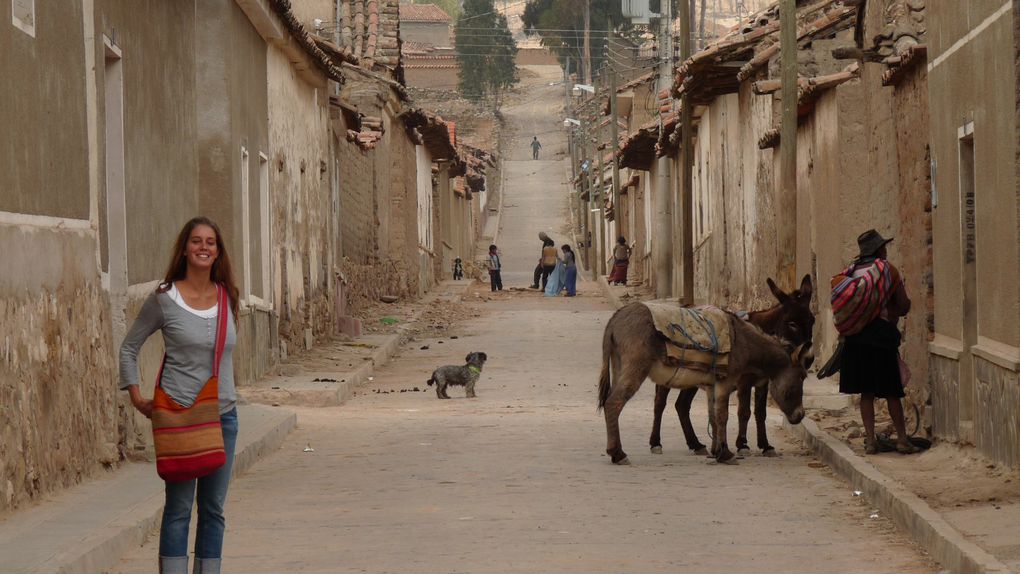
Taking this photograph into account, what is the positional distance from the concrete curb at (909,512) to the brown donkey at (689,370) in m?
0.64

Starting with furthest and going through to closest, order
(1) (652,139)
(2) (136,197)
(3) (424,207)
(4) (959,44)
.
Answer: (3) (424,207), (1) (652,139), (2) (136,197), (4) (959,44)

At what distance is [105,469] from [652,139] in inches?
1254

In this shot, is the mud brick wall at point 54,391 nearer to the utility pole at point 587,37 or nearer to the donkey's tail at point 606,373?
the donkey's tail at point 606,373

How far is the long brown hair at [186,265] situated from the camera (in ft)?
23.5

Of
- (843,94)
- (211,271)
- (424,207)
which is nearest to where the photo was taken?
(211,271)

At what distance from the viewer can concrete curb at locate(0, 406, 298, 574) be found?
8.05 m

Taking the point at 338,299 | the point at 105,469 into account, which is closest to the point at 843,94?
the point at 105,469

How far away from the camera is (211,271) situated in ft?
23.8

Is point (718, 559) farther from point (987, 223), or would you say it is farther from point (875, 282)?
point (875, 282)

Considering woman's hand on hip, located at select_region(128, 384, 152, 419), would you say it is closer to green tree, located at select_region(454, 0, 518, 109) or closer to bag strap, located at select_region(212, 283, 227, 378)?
bag strap, located at select_region(212, 283, 227, 378)

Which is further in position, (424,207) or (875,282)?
(424,207)

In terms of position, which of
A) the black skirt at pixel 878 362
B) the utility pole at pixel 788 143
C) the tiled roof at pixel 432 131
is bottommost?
the black skirt at pixel 878 362

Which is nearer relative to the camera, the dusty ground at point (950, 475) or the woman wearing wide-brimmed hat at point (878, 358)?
the dusty ground at point (950, 475)

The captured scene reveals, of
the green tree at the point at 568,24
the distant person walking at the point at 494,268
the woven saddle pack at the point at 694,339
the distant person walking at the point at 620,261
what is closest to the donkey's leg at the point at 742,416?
the woven saddle pack at the point at 694,339
